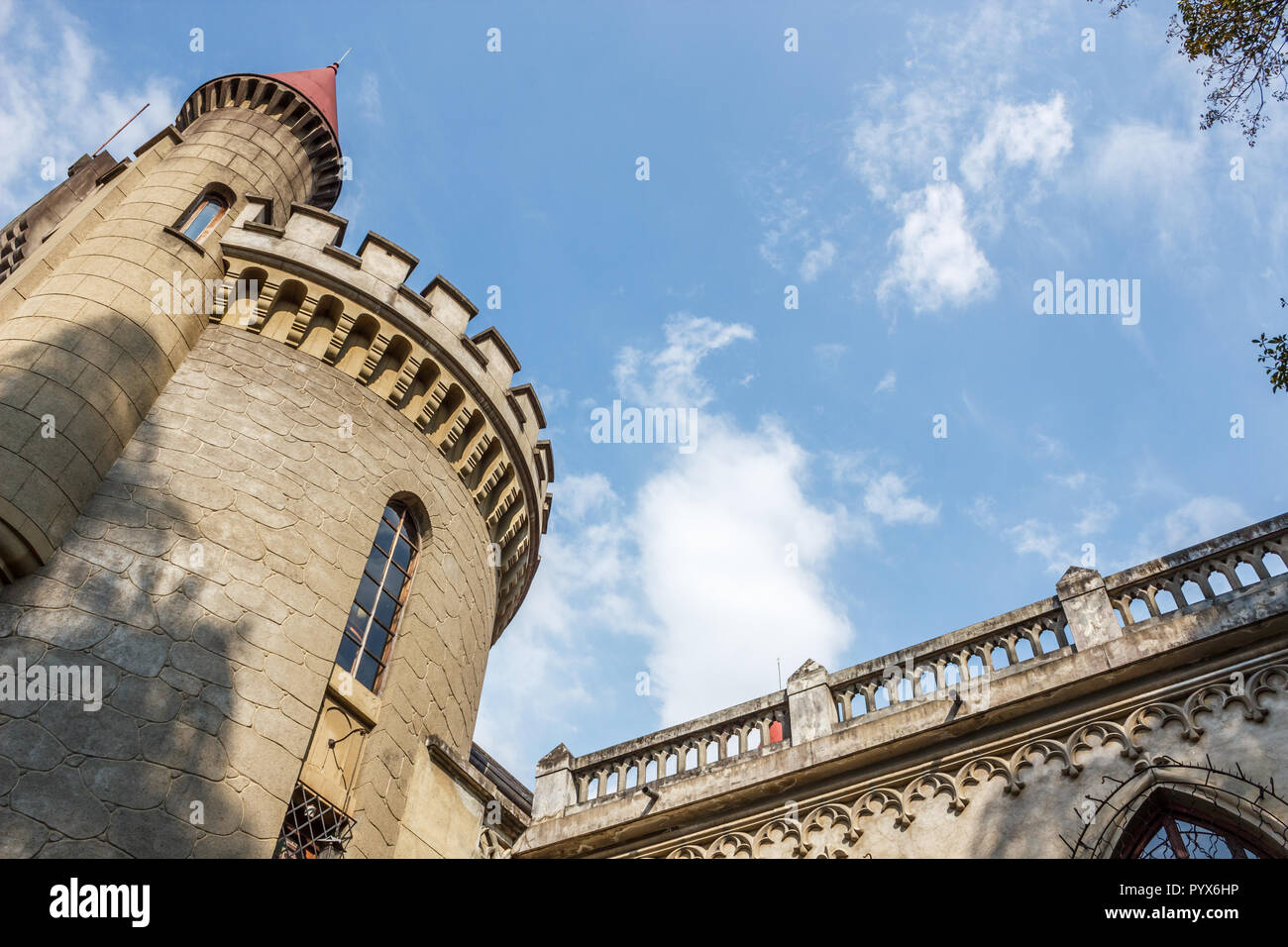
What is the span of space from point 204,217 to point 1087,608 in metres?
11.8

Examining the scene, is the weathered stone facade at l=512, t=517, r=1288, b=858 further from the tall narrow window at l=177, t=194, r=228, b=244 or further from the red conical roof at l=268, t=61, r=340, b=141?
the red conical roof at l=268, t=61, r=340, b=141

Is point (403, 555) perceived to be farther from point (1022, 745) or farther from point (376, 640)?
point (1022, 745)

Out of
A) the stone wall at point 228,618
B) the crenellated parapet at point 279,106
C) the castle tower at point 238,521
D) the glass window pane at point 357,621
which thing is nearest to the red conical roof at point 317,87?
the crenellated parapet at point 279,106

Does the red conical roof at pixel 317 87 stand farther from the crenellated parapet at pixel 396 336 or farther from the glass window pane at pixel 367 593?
the glass window pane at pixel 367 593

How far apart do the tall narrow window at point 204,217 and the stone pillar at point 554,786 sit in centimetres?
773

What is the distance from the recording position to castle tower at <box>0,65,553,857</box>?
7.44 metres

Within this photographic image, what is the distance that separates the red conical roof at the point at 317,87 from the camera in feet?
55.6

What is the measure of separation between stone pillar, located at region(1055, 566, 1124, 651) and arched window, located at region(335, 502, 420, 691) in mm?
6847

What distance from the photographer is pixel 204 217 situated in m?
13.0

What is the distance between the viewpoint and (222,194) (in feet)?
44.5

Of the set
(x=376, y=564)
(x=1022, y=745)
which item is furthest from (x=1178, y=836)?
(x=376, y=564)

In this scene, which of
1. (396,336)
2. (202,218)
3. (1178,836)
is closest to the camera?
(1178,836)
